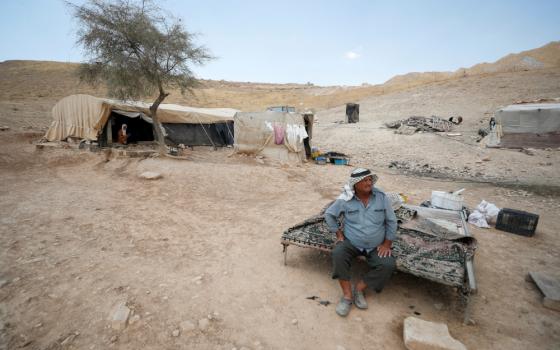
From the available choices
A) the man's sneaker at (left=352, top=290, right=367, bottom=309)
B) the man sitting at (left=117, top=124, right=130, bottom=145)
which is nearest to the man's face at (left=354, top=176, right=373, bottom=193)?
the man's sneaker at (left=352, top=290, right=367, bottom=309)

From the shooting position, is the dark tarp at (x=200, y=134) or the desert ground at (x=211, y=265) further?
the dark tarp at (x=200, y=134)

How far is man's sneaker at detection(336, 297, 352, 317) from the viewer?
2893 mm

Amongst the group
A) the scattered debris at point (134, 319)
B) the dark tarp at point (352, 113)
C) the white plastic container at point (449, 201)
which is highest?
the dark tarp at point (352, 113)

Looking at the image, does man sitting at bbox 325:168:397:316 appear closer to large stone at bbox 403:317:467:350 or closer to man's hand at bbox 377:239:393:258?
man's hand at bbox 377:239:393:258

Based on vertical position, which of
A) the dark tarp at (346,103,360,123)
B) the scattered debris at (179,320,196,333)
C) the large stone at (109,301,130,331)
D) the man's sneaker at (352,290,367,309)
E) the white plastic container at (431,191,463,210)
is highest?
the dark tarp at (346,103,360,123)

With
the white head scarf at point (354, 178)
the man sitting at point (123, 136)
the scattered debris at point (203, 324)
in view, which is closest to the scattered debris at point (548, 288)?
the white head scarf at point (354, 178)

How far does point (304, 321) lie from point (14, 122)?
20.2m

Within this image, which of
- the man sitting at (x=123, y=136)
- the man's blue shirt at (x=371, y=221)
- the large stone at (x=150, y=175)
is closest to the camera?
the man's blue shirt at (x=371, y=221)

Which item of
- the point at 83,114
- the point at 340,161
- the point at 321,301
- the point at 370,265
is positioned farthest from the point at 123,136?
the point at 370,265

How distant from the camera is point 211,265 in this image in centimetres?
384

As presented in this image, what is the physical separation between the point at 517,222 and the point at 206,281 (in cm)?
525

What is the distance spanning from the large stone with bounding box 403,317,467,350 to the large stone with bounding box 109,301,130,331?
255 cm

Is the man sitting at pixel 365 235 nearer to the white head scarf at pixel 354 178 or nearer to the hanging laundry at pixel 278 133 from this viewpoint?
the white head scarf at pixel 354 178

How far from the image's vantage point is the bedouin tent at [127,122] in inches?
463
